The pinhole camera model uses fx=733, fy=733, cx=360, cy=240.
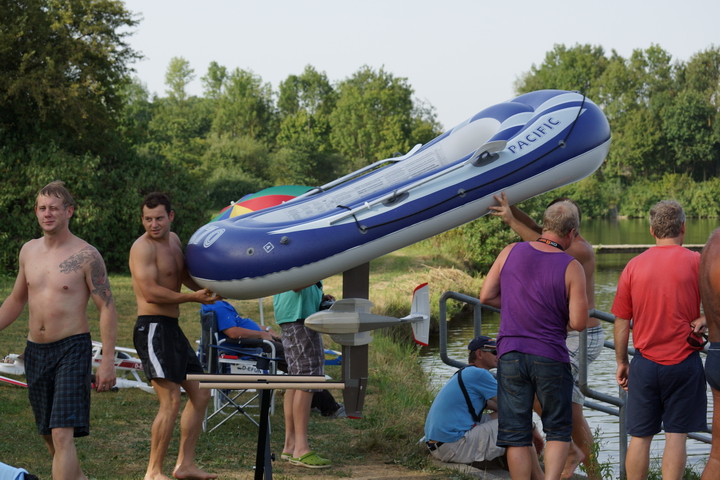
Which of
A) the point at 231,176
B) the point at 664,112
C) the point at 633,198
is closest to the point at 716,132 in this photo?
the point at 664,112

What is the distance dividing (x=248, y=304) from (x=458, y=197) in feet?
32.5

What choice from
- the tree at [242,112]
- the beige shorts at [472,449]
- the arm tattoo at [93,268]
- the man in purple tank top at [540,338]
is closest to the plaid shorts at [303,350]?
the beige shorts at [472,449]

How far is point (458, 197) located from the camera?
418 centimetres

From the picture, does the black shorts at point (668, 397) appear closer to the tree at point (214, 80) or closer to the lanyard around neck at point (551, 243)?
the lanyard around neck at point (551, 243)

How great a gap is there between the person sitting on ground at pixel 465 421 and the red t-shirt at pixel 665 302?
1195 millimetres

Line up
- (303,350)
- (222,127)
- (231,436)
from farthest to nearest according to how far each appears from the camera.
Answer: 1. (222,127)
2. (231,436)
3. (303,350)

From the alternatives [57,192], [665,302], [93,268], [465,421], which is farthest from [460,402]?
[57,192]

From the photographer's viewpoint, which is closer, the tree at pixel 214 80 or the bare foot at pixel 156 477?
the bare foot at pixel 156 477

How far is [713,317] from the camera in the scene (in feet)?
11.7

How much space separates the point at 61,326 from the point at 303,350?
1710mm

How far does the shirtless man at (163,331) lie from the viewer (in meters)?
4.29

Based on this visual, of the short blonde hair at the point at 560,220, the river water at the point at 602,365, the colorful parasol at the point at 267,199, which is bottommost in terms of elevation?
the river water at the point at 602,365

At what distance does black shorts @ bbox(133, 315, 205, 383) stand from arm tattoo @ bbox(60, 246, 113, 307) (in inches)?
14.2

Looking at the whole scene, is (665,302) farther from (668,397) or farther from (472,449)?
(472,449)
